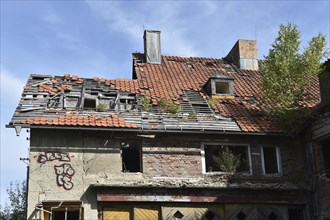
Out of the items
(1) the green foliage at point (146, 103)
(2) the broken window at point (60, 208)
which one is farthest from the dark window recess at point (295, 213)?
(2) the broken window at point (60, 208)

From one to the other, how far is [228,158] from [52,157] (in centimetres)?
631

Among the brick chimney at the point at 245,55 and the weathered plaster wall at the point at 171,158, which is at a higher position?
the brick chimney at the point at 245,55

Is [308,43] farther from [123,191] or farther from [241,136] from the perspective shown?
[123,191]

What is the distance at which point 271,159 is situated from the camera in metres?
18.4

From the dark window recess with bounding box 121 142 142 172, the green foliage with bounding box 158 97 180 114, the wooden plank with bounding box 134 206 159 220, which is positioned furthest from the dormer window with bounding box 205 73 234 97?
the wooden plank with bounding box 134 206 159 220

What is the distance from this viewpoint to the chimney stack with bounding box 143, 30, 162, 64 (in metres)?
23.1

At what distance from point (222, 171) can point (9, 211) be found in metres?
15.5

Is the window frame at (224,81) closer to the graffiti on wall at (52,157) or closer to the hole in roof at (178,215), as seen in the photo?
the hole in roof at (178,215)

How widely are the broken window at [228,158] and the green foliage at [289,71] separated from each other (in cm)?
214

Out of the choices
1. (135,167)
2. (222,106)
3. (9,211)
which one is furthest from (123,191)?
(9,211)

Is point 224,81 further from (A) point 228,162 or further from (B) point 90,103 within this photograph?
(B) point 90,103

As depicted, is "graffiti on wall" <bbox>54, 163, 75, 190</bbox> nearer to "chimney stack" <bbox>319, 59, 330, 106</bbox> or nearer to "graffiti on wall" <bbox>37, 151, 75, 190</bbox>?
"graffiti on wall" <bbox>37, 151, 75, 190</bbox>

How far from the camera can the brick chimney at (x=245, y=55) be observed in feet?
79.4

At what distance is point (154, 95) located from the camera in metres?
19.3
